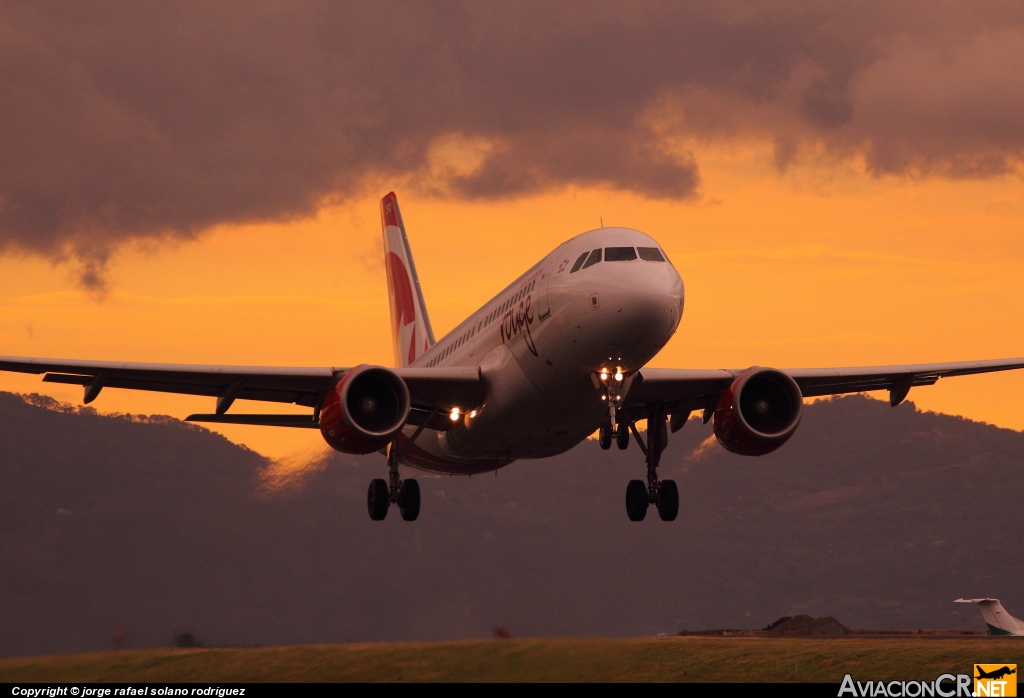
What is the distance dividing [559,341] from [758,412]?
6672 mm

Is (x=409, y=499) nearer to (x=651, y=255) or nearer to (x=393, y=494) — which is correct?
(x=393, y=494)

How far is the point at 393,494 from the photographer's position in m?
37.8

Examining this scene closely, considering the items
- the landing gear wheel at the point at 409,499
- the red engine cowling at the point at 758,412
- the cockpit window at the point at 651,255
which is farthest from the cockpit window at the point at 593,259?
the landing gear wheel at the point at 409,499

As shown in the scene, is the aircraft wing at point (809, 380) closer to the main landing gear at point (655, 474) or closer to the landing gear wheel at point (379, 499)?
the main landing gear at point (655, 474)

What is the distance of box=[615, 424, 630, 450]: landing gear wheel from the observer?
3378cm

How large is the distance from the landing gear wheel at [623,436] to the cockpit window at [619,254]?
689 centimetres

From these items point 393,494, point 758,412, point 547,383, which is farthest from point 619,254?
point 393,494

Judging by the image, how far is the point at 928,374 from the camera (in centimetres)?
3741

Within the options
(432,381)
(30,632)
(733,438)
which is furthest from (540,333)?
(30,632)

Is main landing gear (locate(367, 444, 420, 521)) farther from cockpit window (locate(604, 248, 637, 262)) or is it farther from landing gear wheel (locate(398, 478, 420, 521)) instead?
cockpit window (locate(604, 248, 637, 262))

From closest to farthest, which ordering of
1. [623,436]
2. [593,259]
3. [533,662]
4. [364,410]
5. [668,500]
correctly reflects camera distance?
[533,662] → [593,259] → [364,410] → [623,436] → [668,500]

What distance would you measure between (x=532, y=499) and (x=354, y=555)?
19.0 meters

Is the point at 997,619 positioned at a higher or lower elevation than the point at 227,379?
lower

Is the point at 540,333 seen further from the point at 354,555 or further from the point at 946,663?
the point at 354,555
